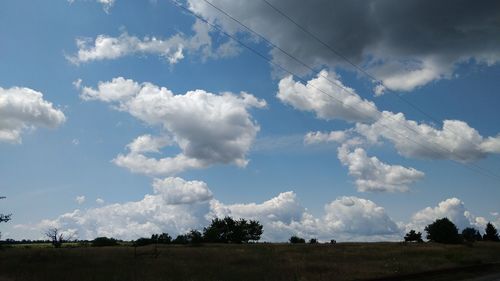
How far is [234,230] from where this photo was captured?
467 feet

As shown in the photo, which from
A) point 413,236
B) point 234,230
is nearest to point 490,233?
point 413,236

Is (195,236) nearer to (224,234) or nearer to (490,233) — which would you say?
(224,234)

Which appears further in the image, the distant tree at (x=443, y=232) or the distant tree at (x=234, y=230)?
the distant tree at (x=234, y=230)

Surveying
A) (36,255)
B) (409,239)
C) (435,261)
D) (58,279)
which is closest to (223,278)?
(58,279)

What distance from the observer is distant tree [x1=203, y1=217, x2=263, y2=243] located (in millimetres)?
139688

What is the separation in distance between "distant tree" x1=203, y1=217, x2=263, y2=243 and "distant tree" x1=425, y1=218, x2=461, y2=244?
53.3 m

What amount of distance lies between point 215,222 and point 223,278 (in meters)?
118

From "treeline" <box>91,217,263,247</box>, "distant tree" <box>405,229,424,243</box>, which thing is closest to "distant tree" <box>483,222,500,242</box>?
"distant tree" <box>405,229,424,243</box>

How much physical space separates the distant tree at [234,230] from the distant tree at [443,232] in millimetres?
53304

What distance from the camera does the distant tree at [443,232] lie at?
109312 millimetres

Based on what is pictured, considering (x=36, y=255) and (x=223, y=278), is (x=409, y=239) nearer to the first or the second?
(x=36, y=255)

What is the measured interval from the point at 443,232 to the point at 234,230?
5937 cm

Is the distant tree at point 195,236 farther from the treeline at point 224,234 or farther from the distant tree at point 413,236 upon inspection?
the distant tree at point 413,236

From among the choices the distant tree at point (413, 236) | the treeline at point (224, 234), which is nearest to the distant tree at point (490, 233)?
the distant tree at point (413, 236)
